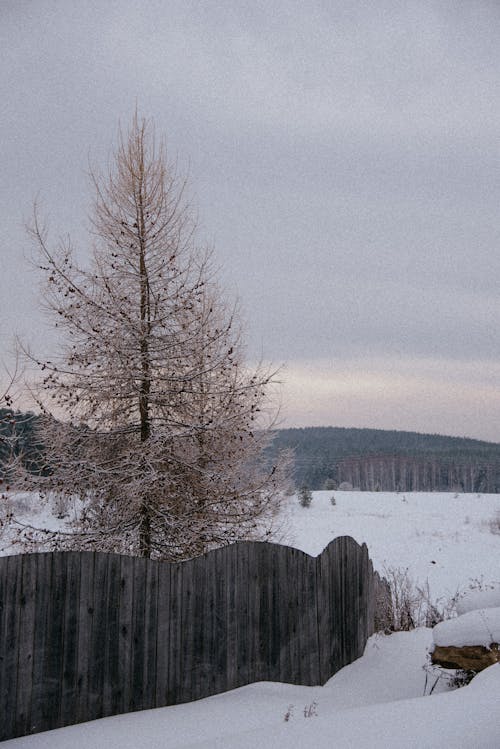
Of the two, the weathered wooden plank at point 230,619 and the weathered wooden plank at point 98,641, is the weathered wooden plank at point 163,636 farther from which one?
the weathered wooden plank at point 230,619

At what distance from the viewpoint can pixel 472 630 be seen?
565 cm

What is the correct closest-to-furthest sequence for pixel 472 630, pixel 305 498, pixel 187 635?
pixel 187 635
pixel 472 630
pixel 305 498

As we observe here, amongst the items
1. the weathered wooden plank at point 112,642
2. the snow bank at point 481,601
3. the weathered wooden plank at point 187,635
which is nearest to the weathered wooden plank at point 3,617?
the weathered wooden plank at point 112,642

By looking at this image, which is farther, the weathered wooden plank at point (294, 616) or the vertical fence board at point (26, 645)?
the weathered wooden plank at point (294, 616)

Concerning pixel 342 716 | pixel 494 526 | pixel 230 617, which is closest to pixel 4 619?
pixel 230 617

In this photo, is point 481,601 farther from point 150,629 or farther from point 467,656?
point 150,629

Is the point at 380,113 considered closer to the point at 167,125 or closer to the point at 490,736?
the point at 167,125

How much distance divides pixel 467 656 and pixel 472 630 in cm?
26

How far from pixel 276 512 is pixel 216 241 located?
13.5 ft

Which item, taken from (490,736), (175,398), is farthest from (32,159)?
(490,736)

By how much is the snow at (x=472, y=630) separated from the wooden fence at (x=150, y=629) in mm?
1407

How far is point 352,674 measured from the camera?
23.0 feet

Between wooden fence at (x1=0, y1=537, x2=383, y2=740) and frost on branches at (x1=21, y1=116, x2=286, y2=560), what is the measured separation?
1829mm

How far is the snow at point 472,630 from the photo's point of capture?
5527mm
